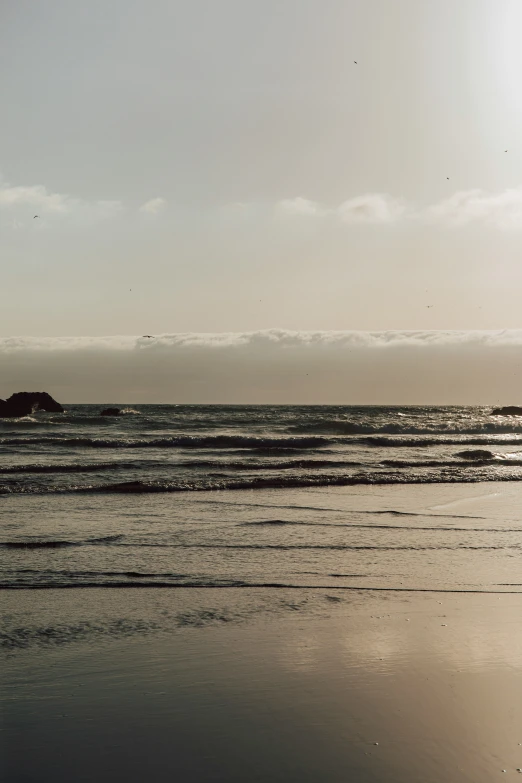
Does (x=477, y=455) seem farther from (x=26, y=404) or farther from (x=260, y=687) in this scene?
(x=26, y=404)

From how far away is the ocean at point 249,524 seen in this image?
1021cm

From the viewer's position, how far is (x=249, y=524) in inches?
569

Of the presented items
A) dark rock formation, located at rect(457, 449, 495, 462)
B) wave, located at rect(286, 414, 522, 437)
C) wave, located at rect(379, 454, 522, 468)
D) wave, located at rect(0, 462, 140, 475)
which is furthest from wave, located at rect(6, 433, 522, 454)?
wave, located at rect(0, 462, 140, 475)

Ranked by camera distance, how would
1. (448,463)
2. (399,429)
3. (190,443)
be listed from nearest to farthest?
(448,463) < (190,443) < (399,429)

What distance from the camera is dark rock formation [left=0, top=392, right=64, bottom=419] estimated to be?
75.1 metres

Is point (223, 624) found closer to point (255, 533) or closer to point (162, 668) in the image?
point (162, 668)

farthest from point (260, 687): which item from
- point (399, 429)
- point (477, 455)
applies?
point (399, 429)

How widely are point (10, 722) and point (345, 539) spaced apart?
8.19m

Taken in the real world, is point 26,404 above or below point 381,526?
above

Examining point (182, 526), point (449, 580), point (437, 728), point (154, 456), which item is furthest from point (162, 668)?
point (154, 456)

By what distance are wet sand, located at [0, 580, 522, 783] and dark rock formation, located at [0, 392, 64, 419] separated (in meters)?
69.5

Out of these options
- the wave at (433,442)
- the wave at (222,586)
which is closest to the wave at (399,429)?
the wave at (433,442)

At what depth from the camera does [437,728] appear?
5375 millimetres

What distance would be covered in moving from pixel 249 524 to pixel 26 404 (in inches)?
2747
